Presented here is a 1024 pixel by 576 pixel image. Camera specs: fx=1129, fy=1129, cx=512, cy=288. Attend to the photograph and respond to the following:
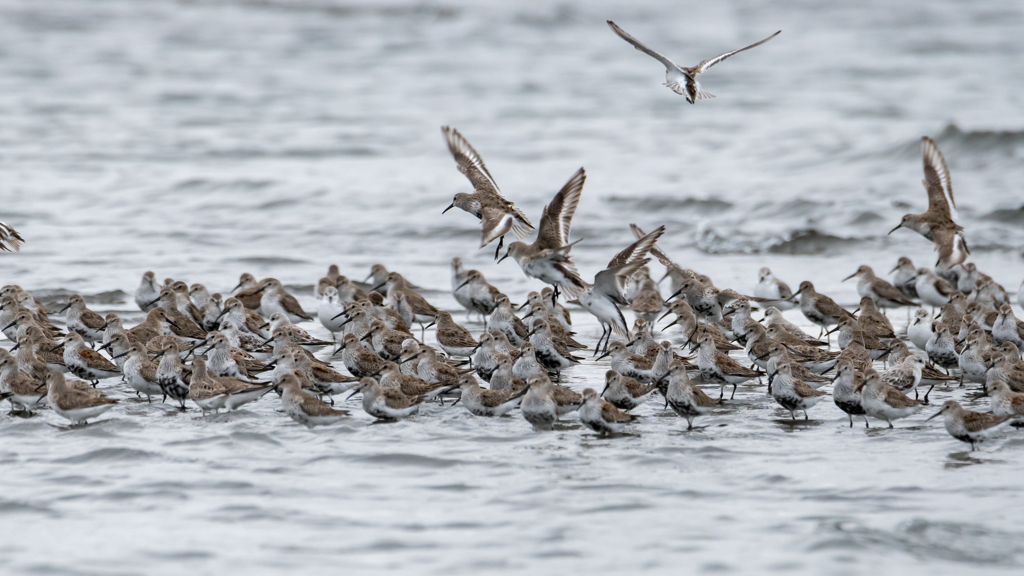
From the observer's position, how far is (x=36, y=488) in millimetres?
6801

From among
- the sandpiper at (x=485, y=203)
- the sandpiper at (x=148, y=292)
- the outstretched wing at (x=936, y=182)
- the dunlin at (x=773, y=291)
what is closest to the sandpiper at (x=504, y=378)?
the sandpiper at (x=485, y=203)

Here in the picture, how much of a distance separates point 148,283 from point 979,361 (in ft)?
27.4

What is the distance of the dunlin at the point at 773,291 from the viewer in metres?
12.8

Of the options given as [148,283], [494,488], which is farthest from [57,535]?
[148,283]

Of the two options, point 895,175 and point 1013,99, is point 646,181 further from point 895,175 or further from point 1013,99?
point 1013,99

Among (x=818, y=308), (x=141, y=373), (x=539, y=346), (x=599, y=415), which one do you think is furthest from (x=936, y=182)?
(x=141, y=373)

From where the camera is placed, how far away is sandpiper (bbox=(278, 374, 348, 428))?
26.8 feet

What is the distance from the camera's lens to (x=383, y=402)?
8.34 meters

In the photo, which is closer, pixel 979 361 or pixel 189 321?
pixel 979 361

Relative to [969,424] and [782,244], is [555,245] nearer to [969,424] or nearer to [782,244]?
[969,424]

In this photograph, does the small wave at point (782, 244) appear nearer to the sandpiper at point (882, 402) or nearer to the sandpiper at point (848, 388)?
the sandpiper at point (848, 388)

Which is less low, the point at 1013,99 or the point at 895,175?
the point at 1013,99

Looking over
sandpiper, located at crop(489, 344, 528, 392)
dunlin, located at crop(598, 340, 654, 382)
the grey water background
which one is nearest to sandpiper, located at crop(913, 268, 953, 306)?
the grey water background

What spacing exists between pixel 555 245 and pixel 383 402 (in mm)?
2343
